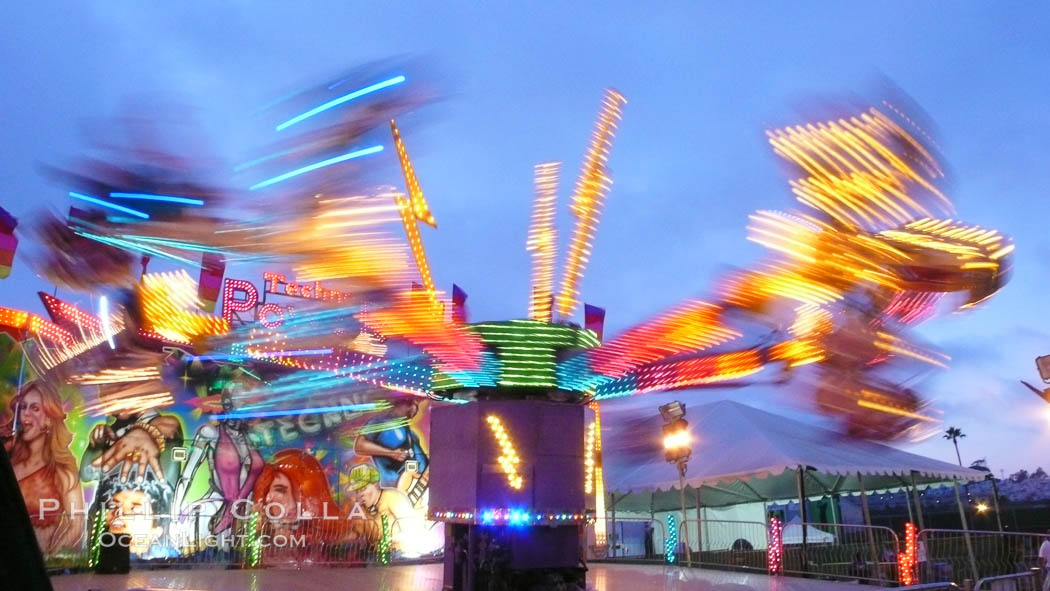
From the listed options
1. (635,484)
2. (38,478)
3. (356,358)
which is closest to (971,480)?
(635,484)

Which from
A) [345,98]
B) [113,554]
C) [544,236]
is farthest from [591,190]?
[113,554]

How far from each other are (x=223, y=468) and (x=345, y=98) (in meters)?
17.3

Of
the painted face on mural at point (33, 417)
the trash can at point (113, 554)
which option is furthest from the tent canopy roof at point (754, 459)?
the painted face on mural at point (33, 417)

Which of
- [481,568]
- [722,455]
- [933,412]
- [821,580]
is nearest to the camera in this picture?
[933,412]

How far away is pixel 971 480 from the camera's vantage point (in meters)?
21.2

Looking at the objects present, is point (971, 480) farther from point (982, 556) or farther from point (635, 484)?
point (635, 484)

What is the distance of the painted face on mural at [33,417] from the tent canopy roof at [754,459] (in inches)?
513


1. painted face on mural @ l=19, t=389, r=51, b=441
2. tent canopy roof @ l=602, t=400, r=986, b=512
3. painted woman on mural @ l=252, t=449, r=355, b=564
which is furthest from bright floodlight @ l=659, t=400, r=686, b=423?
painted face on mural @ l=19, t=389, r=51, b=441

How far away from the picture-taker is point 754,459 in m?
19.7

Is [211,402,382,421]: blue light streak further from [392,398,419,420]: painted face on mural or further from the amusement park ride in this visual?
the amusement park ride

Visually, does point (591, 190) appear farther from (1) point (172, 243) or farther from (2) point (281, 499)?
(2) point (281, 499)

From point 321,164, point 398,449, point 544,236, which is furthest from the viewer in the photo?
point 398,449

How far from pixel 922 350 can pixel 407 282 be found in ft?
17.0

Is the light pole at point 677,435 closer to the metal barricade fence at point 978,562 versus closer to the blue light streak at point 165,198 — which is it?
the metal barricade fence at point 978,562
